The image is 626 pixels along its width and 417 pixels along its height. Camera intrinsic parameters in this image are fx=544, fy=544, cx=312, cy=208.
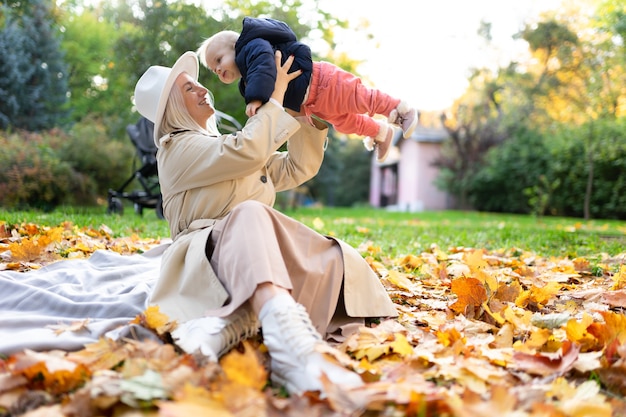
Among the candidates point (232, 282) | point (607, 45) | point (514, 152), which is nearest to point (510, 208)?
point (514, 152)

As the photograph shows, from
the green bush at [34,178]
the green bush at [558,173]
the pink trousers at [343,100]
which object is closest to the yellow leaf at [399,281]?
the pink trousers at [343,100]

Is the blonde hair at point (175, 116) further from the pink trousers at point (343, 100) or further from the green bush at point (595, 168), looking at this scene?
the green bush at point (595, 168)

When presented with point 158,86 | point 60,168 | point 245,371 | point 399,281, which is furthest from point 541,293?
point 60,168

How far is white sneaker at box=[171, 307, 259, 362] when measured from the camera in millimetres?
1749

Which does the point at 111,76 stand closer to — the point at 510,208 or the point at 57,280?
the point at 57,280

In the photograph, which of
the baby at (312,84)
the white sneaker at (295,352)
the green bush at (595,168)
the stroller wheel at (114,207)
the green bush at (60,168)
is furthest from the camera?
the green bush at (595,168)

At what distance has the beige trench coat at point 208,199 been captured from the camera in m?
2.00

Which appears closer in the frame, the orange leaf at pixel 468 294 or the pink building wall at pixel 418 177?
the orange leaf at pixel 468 294

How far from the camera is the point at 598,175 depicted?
1495cm

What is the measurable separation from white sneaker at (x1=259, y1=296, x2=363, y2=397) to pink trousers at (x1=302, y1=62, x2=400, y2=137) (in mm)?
1618

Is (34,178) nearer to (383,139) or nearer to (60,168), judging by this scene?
(60,168)

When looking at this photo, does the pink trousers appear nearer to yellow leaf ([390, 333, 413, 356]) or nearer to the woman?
the woman

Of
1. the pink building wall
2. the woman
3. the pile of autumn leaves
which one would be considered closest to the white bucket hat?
the woman

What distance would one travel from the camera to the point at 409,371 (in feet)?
5.49
